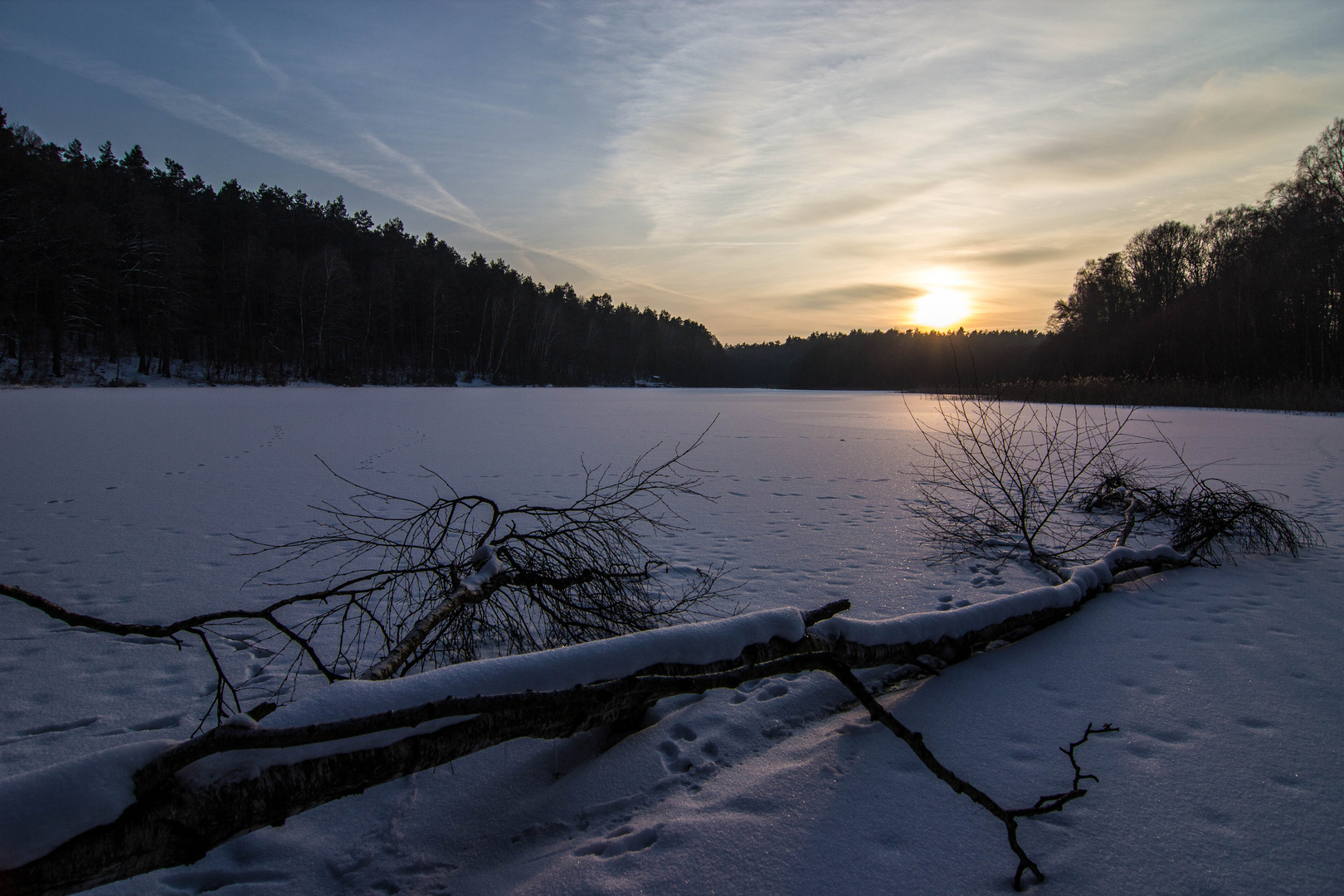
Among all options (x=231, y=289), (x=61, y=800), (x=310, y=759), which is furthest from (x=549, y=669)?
(x=231, y=289)

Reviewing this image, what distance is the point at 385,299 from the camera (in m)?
46.7

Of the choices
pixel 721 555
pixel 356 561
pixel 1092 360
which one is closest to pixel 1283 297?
pixel 1092 360

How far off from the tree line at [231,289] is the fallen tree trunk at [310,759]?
39355 mm

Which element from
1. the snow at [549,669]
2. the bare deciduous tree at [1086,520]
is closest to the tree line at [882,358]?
the bare deciduous tree at [1086,520]

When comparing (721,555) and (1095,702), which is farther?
(721,555)

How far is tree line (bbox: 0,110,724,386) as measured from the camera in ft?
98.6

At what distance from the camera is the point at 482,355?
2222 inches

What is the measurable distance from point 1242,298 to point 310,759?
1633 inches

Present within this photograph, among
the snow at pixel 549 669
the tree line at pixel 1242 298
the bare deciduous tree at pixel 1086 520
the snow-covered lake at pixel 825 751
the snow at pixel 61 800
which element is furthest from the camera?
the tree line at pixel 1242 298

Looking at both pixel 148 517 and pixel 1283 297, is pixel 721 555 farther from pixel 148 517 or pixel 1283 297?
pixel 1283 297

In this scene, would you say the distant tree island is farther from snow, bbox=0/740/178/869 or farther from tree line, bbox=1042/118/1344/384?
snow, bbox=0/740/178/869

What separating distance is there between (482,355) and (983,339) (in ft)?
303

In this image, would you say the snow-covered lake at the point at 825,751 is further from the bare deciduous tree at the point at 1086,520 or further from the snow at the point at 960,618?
the bare deciduous tree at the point at 1086,520

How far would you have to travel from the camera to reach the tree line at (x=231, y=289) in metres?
30.1
